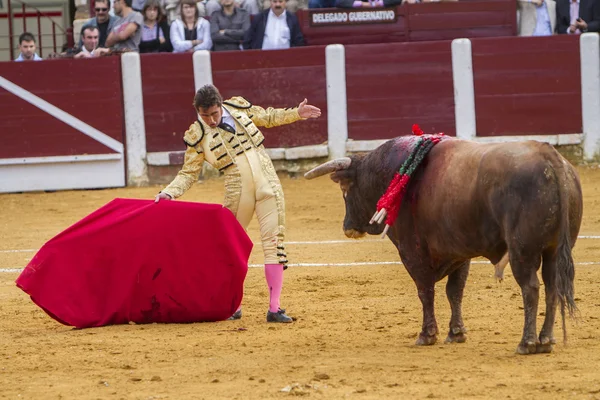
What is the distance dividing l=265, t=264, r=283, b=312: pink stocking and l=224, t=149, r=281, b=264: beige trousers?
0.11 ft

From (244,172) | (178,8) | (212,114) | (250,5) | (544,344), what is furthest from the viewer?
(178,8)

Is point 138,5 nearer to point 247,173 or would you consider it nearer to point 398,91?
point 398,91

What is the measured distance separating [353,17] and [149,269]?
6644 mm

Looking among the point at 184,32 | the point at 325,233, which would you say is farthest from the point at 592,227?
the point at 184,32

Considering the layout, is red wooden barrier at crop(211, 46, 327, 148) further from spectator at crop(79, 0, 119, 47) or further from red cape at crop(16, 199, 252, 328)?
red cape at crop(16, 199, 252, 328)

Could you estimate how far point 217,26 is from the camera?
40.1 feet

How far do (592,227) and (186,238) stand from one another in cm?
427

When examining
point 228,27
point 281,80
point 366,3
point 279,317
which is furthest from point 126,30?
point 279,317

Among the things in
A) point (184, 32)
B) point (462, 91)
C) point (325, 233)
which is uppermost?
point (184, 32)

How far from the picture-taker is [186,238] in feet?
20.4

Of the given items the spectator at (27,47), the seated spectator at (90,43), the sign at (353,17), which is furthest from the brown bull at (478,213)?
the spectator at (27,47)

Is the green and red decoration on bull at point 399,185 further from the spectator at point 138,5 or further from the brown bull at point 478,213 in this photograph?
the spectator at point 138,5

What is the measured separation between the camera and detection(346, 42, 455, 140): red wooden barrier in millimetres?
12211

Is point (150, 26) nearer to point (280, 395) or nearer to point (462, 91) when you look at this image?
point (462, 91)
